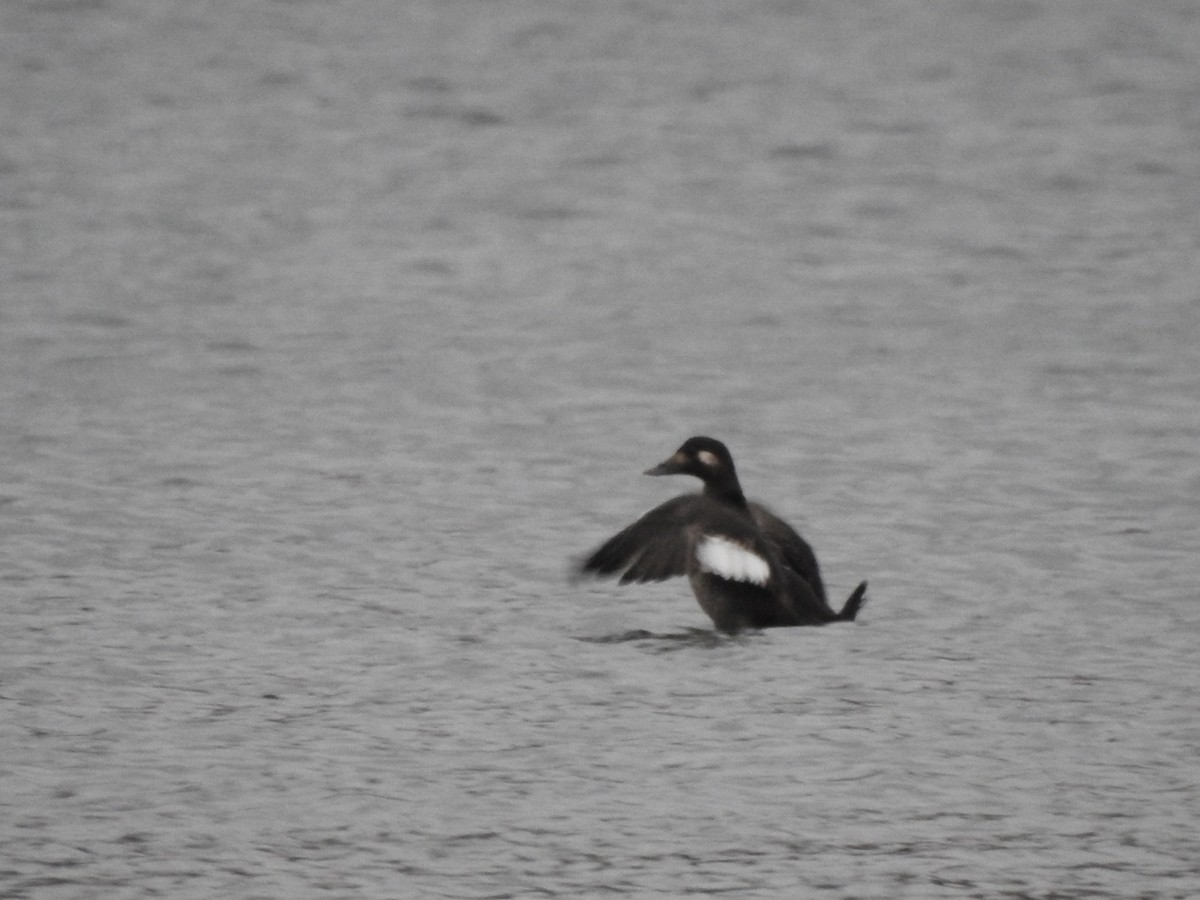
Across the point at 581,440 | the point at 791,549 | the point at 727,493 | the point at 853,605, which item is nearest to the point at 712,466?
the point at 727,493

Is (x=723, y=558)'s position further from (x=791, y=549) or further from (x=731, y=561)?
(x=791, y=549)

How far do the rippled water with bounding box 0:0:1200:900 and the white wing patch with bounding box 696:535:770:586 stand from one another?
25cm

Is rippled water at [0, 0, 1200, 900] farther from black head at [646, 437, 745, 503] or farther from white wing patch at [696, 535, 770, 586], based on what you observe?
black head at [646, 437, 745, 503]

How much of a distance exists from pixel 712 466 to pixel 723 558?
1.56ft

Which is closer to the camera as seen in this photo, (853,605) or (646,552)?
(853,605)

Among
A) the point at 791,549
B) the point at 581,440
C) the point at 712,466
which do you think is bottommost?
the point at 791,549

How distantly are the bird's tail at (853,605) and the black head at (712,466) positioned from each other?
0.64 m

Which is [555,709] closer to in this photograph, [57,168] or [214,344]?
[214,344]

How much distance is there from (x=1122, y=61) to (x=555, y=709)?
47.2ft

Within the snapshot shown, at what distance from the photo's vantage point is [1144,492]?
10.4 meters

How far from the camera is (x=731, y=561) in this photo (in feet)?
28.1

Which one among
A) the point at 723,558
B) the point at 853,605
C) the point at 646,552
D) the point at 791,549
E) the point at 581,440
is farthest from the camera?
the point at 581,440

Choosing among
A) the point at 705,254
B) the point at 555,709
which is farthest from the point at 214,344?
the point at 555,709

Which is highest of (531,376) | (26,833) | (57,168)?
(57,168)
